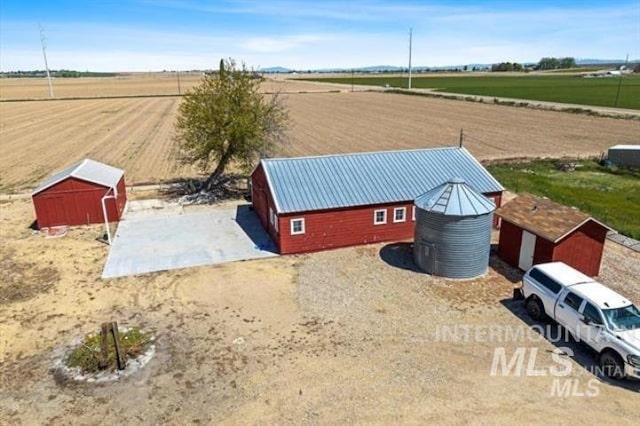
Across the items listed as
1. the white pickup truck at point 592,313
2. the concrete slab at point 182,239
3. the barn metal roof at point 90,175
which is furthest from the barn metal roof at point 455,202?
the barn metal roof at point 90,175

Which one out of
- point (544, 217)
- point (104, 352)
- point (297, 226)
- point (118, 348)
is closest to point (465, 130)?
point (544, 217)

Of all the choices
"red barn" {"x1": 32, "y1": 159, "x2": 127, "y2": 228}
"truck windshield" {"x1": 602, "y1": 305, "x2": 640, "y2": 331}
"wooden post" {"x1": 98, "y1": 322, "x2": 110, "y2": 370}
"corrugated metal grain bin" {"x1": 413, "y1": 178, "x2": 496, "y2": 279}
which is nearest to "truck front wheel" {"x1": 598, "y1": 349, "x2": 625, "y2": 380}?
"truck windshield" {"x1": 602, "y1": 305, "x2": 640, "y2": 331}

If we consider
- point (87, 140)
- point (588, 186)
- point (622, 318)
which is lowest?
point (588, 186)

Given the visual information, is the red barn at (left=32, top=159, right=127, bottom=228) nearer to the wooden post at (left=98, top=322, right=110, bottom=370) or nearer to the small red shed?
the wooden post at (left=98, top=322, right=110, bottom=370)

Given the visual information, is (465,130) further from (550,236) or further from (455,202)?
(550,236)

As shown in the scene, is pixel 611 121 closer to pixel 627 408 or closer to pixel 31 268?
pixel 627 408

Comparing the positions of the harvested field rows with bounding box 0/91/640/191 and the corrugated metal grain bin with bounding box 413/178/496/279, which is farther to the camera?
the harvested field rows with bounding box 0/91/640/191
